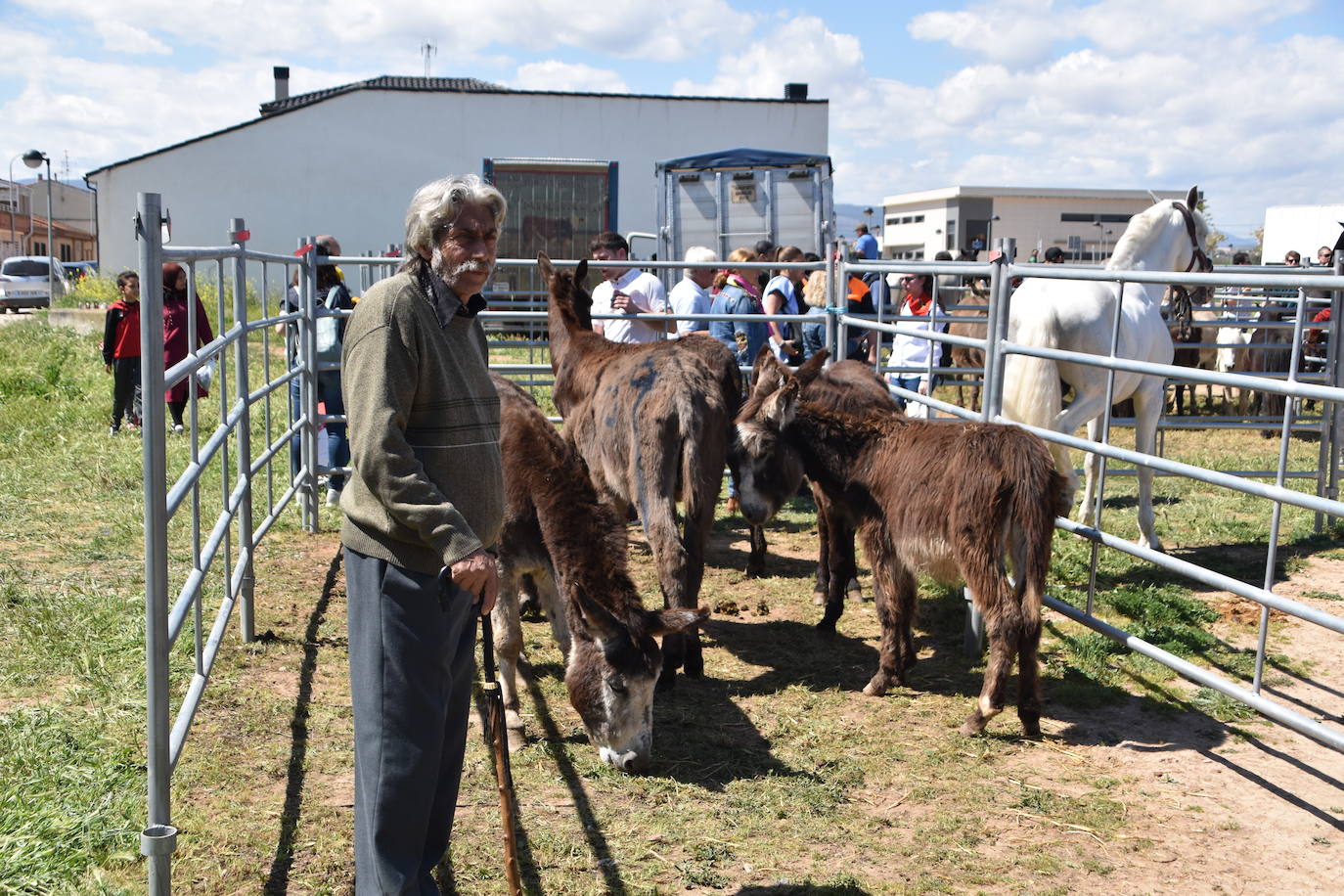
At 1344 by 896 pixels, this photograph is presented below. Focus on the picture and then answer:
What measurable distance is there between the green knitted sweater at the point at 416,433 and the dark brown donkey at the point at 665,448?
94.6 inches

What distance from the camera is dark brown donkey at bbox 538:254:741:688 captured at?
525cm

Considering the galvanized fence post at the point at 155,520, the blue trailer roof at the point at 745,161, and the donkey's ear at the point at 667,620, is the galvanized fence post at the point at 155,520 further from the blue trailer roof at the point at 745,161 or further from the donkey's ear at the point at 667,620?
the blue trailer roof at the point at 745,161

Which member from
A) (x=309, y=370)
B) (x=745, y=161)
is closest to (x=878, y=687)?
(x=309, y=370)

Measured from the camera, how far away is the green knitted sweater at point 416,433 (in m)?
2.57

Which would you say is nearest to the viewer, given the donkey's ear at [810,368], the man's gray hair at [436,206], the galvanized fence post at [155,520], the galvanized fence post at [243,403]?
the man's gray hair at [436,206]

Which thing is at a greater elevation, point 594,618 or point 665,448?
point 665,448

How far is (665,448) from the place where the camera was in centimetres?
539

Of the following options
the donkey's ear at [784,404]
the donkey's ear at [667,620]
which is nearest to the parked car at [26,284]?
the donkey's ear at [784,404]

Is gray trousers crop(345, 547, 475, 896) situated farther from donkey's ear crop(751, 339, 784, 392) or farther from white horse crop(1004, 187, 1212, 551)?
white horse crop(1004, 187, 1212, 551)

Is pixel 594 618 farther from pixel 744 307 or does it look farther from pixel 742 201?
pixel 742 201

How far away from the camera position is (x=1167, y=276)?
4.47 meters

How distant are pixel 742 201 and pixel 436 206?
13887mm

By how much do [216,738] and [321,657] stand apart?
110 cm

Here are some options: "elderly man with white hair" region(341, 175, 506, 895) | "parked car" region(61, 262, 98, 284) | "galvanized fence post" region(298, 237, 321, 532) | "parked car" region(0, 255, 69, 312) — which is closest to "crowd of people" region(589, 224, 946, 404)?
"galvanized fence post" region(298, 237, 321, 532)
